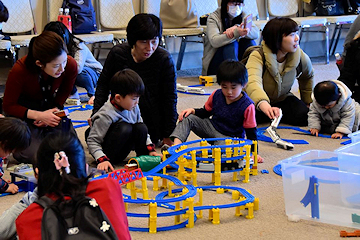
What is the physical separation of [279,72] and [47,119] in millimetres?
1418

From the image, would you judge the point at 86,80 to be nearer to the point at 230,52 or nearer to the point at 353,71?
the point at 230,52

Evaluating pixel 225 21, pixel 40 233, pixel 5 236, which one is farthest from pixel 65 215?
pixel 225 21

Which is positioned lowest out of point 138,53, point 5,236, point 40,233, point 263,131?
point 263,131

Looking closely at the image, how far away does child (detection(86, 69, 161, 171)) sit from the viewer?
2586 mm

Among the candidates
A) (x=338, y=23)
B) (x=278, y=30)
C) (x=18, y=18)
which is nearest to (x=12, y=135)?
(x=278, y=30)

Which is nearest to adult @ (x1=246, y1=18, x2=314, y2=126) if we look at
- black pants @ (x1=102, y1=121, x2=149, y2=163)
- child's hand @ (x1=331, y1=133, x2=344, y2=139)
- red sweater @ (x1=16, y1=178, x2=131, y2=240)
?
child's hand @ (x1=331, y1=133, x2=344, y2=139)

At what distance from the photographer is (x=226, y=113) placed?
2779mm

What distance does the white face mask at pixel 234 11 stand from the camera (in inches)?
182

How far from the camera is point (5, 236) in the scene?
5.21ft

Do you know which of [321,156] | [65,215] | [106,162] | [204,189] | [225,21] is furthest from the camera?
[225,21]

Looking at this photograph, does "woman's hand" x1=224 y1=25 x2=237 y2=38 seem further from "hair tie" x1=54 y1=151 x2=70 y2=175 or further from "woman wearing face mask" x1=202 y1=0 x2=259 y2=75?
"hair tie" x1=54 y1=151 x2=70 y2=175

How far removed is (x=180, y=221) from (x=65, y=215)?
747 mm

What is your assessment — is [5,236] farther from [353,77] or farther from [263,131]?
[353,77]

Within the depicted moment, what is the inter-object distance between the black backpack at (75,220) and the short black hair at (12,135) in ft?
2.76
